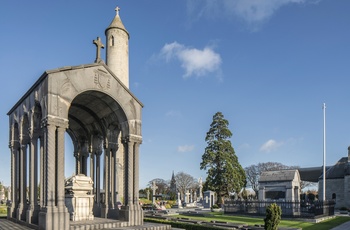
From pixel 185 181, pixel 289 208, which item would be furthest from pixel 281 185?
pixel 185 181

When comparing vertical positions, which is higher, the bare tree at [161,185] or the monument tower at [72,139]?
the monument tower at [72,139]

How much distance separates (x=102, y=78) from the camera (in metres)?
15.5

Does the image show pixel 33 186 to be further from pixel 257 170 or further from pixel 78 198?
pixel 257 170

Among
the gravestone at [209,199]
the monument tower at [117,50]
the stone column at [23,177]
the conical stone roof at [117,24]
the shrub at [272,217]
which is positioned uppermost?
the conical stone roof at [117,24]

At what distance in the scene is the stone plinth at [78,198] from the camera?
50.8 feet

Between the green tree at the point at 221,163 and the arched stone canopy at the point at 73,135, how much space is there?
27.2 metres

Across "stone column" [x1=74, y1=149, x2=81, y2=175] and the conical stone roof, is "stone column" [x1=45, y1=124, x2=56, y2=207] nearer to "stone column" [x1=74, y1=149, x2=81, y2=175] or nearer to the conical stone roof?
"stone column" [x1=74, y1=149, x2=81, y2=175]

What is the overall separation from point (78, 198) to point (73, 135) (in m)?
6.28

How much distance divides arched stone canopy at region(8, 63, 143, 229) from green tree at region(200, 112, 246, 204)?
27215mm

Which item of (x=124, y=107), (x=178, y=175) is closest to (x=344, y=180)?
(x=124, y=107)

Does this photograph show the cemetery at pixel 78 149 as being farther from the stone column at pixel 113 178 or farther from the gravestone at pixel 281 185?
the gravestone at pixel 281 185

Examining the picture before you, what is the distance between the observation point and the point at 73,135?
68.0 ft

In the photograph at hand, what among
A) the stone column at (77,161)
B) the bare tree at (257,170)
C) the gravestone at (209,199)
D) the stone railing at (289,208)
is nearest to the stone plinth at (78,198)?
the stone column at (77,161)

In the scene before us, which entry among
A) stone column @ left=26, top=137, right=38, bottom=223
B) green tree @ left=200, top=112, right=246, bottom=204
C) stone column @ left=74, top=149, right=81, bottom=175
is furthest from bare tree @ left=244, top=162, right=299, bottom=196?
stone column @ left=26, top=137, right=38, bottom=223
